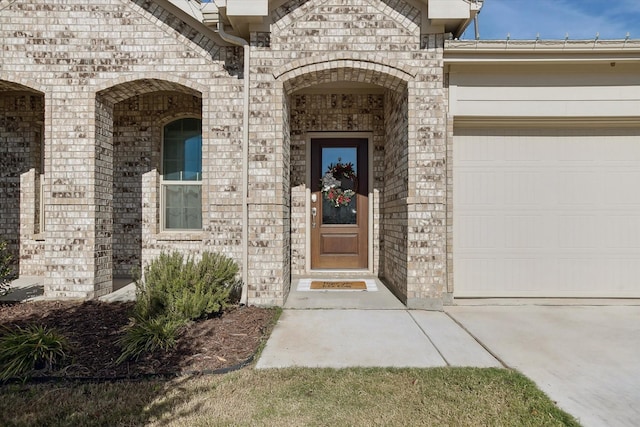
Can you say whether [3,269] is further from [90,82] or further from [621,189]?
[621,189]

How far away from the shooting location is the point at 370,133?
6.71 metres

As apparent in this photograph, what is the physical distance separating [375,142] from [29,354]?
562cm

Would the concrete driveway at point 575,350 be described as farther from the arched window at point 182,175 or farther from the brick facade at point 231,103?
the arched window at point 182,175

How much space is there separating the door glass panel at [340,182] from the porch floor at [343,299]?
4.84 ft

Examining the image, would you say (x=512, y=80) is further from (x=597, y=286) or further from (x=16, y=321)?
(x=16, y=321)

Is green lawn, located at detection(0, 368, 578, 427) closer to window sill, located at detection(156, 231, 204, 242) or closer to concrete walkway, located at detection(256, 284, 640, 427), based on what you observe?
concrete walkway, located at detection(256, 284, 640, 427)

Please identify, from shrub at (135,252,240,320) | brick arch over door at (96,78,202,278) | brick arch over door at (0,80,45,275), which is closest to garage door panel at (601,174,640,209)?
shrub at (135,252,240,320)

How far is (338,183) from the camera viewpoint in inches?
268

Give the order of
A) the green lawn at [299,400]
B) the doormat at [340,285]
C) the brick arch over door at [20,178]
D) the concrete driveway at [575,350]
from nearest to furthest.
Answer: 1. the green lawn at [299,400]
2. the concrete driveway at [575,350]
3. the doormat at [340,285]
4. the brick arch over door at [20,178]

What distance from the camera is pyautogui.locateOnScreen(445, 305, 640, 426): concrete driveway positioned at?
2650mm

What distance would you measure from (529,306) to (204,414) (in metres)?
4.70

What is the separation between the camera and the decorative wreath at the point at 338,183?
675 centimetres

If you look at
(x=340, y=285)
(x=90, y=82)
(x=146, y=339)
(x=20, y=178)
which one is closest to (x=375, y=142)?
(x=340, y=285)

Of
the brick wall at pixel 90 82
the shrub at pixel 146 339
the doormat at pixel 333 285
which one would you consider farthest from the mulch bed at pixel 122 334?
the doormat at pixel 333 285
